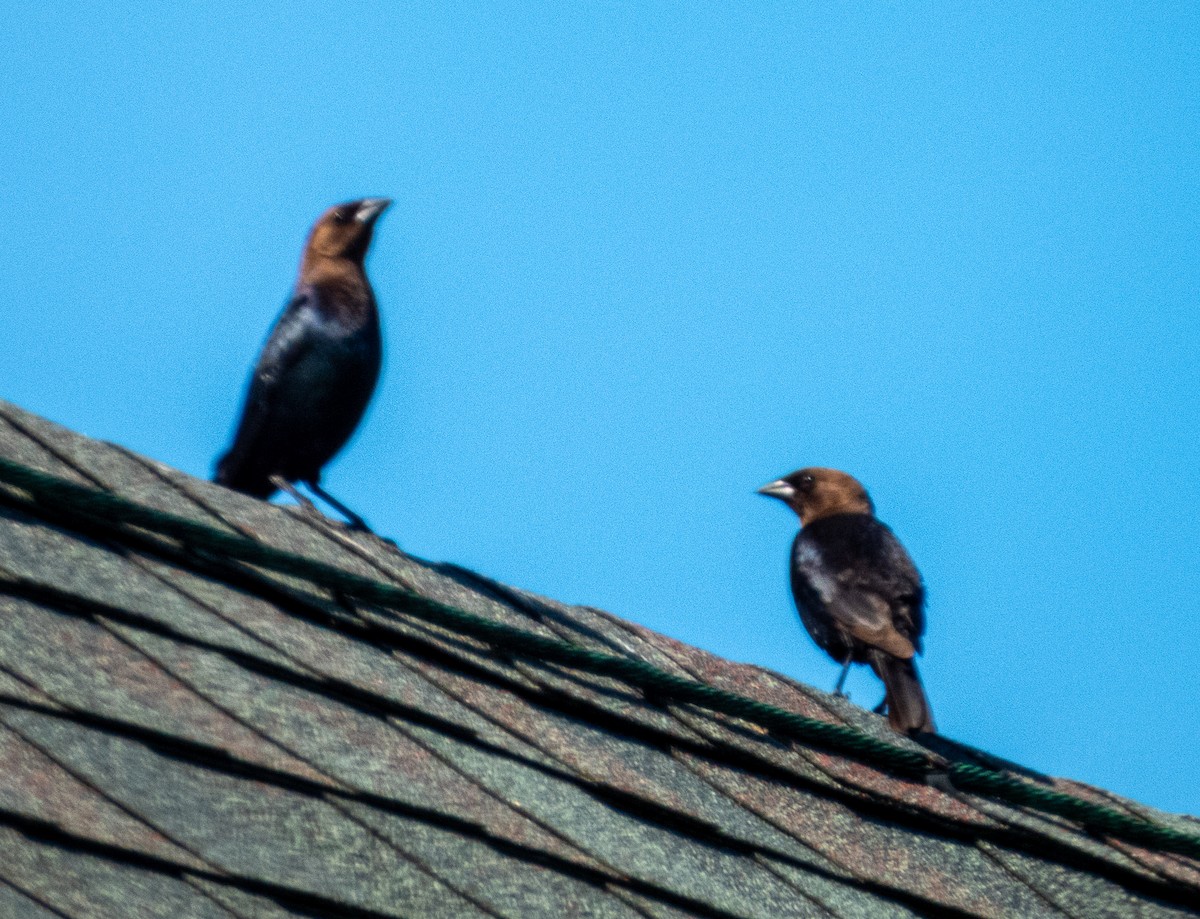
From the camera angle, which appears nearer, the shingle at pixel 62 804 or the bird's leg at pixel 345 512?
the shingle at pixel 62 804

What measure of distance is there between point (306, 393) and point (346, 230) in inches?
34.1

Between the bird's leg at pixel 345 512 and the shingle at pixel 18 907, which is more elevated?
the bird's leg at pixel 345 512

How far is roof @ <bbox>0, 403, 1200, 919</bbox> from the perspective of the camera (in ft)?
6.74

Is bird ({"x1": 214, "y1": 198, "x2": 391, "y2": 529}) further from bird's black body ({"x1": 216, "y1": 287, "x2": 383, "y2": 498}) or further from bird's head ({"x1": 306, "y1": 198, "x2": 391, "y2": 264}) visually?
bird's head ({"x1": 306, "y1": 198, "x2": 391, "y2": 264})

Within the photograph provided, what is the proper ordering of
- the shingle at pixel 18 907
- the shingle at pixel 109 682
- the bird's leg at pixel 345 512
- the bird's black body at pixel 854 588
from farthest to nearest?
the bird's black body at pixel 854 588, the bird's leg at pixel 345 512, the shingle at pixel 109 682, the shingle at pixel 18 907

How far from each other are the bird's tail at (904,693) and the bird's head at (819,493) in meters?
2.00

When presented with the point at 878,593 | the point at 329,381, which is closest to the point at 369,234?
the point at 329,381

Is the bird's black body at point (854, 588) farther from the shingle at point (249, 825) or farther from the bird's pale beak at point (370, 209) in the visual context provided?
the shingle at point (249, 825)

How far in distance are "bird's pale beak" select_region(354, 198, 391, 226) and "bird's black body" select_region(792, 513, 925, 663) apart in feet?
Answer: 7.92

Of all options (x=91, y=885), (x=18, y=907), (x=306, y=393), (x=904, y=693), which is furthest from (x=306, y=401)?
(x=18, y=907)

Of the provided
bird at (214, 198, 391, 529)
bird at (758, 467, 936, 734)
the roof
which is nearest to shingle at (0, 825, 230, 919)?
the roof

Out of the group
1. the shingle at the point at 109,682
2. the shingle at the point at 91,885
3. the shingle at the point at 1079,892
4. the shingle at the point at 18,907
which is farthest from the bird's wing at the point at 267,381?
the shingle at the point at 18,907

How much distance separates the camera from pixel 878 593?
7.63 m

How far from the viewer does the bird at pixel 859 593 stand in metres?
7.35
